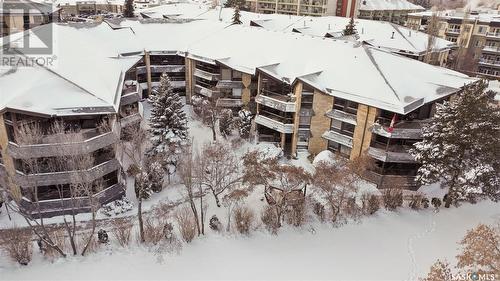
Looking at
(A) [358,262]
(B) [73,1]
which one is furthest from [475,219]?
(B) [73,1]

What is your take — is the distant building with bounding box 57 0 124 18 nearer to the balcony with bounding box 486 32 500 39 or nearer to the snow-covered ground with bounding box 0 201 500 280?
the balcony with bounding box 486 32 500 39

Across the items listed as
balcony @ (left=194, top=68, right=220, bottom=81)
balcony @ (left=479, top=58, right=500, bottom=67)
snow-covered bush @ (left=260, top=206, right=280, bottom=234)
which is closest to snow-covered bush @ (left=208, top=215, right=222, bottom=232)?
snow-covered bush @ (left=260, top=206, right=280, bottom=234)

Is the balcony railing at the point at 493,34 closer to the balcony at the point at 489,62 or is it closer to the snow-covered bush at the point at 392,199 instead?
the balcony at the point at 489,62

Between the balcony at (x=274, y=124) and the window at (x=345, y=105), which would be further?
the balcony at (x=274, y=124)

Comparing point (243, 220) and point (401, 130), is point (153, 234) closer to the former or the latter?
point (243, 220)

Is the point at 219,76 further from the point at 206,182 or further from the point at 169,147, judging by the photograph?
the point at 206,182

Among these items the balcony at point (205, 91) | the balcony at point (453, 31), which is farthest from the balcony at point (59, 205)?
the balcony at point (453, 31)
